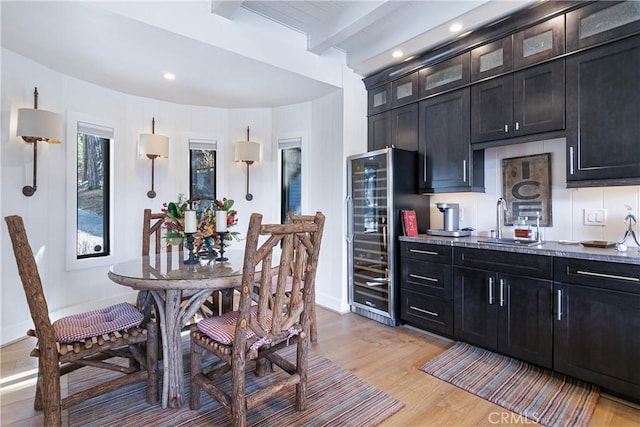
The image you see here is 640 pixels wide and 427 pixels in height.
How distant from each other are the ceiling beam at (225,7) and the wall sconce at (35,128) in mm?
1753

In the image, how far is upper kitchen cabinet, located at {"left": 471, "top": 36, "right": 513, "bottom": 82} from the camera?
2.69 meters

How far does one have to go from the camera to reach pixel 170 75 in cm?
334

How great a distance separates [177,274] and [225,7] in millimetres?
2158

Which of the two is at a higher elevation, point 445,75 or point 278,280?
point 445,75

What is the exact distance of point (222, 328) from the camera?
1.83m

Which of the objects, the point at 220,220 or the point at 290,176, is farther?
the point at 290,176

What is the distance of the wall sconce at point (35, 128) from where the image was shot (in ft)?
9.33

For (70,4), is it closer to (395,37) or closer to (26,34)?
(26,34)

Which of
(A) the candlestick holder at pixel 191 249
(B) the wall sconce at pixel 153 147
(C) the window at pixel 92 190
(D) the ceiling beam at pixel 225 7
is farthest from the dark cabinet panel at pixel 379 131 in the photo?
(C) the window at pixel 92 190

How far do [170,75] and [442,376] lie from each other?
11.8ft

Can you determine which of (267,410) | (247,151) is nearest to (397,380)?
(267,410)

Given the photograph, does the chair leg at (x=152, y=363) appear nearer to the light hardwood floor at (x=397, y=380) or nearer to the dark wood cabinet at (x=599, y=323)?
the light hardwood floor at (x=397, y=380)

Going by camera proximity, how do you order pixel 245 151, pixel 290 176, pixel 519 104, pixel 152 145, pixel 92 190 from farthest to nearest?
pixel 290 176
pixel 245 151
pixel 152 145
pixel 92 190
pixel 519 104

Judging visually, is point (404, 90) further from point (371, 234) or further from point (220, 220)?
point (220, 220)
